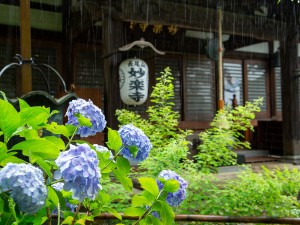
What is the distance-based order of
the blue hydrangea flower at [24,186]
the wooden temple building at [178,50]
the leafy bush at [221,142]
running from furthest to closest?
the wooden temple building at [178,50] < the leafy bush at [221,142] < the blue hydrangea flower at [24,186]

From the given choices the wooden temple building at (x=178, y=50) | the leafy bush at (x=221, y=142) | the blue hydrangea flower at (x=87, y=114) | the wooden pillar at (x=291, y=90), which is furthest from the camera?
the wooden pillar at (x=291, y=90)

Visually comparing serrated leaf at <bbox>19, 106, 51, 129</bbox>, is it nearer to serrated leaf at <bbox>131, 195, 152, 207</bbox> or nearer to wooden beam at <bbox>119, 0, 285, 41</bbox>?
serrated leaf at <bbox>131, 195, 152, 207</bbox>

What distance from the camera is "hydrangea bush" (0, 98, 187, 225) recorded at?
3.26 feet

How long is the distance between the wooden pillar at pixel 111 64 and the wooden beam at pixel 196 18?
331 mm

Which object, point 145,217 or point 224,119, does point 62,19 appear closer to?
point 224,119

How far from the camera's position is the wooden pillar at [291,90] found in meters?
10.1

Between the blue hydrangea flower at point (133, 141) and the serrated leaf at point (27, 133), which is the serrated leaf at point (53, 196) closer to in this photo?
the serrated leaf at point (27, 133)

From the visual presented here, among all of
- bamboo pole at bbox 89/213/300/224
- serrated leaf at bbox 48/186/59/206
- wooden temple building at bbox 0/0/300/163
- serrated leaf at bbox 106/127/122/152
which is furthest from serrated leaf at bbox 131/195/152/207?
wooden temple building at bbox 0/0/300/163

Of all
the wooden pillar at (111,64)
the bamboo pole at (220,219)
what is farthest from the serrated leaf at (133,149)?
the wooden pillar at (111,64)

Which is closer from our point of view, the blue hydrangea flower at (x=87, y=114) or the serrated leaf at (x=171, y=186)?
the serrated leaf at (x=171, y=186)

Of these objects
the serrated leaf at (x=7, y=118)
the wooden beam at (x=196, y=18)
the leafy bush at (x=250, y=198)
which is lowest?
the leafy bush at (x=250, y=198)

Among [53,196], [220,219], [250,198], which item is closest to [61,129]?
[53,196]

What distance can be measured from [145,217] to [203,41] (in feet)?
33.4

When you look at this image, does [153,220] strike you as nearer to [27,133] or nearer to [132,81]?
[27,133]
